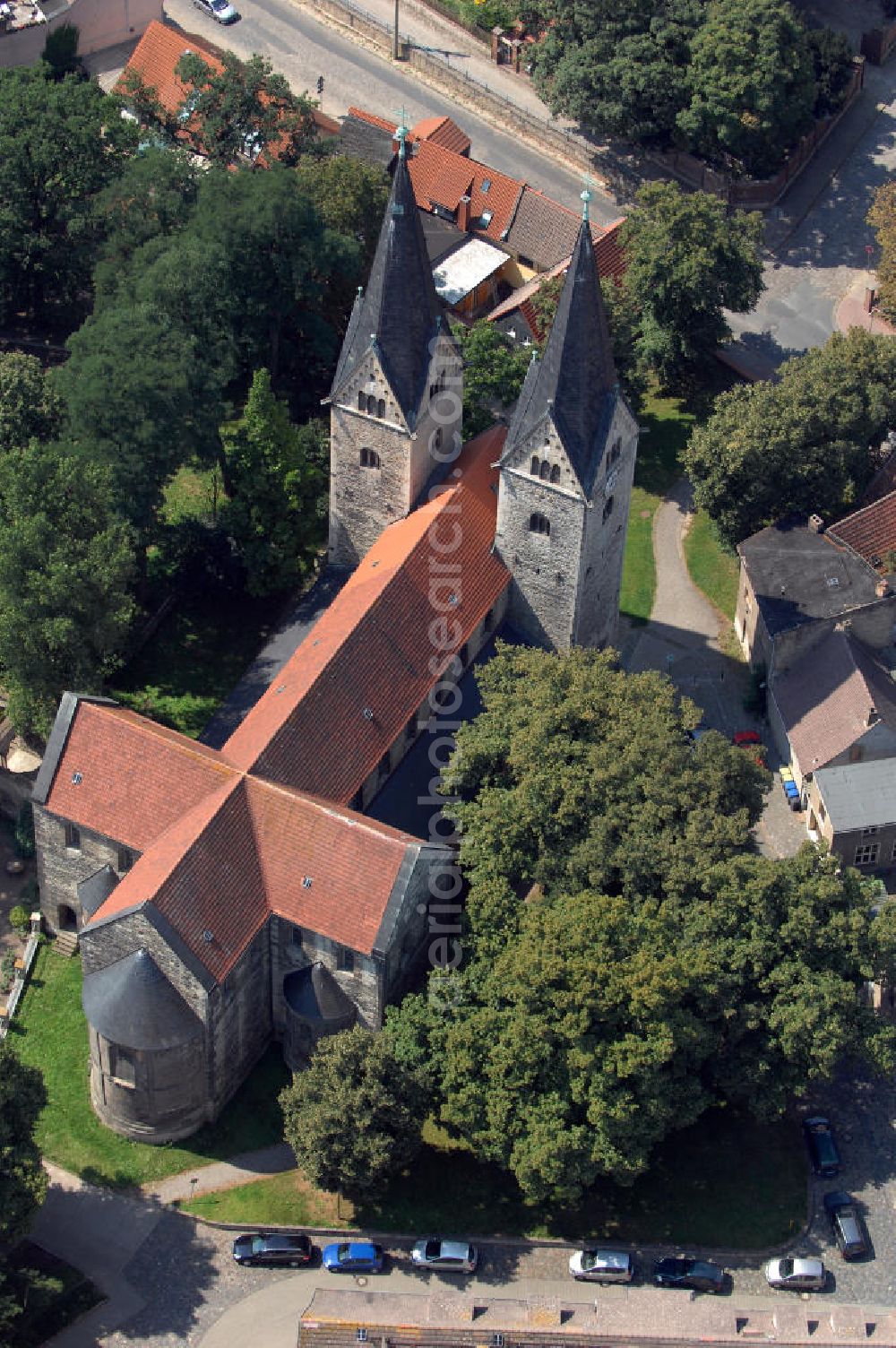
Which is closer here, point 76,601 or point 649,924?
point 649,924

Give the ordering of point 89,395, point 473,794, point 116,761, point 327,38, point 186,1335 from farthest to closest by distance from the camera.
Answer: point 327,38
point 89,395
point 473,794
point 116,761
point 186,1335

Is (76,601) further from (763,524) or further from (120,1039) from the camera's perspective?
(763,524)

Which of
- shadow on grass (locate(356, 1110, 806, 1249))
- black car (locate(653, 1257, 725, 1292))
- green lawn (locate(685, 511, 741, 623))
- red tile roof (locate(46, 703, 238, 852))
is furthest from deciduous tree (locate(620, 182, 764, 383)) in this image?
black car (locate(653, 1257, 725, 1292))

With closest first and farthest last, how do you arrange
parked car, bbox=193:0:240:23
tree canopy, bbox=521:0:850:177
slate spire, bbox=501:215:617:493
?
slate spire, bbox=501:215:617:493, tree canopy, bbox=521:0:850:177, parked car, bbox=193:0:240:23

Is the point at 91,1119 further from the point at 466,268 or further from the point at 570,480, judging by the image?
the point at 466,268

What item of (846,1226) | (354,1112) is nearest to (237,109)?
(354,1112)

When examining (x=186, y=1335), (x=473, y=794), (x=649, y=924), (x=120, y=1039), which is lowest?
(x=186, y=1335)

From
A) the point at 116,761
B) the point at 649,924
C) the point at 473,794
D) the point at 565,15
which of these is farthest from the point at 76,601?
the point at 565,15

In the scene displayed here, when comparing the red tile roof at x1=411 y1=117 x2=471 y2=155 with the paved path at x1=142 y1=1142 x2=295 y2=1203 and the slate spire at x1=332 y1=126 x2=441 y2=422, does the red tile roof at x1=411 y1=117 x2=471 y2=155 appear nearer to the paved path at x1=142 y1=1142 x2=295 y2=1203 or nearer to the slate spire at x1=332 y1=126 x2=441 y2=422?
the slate spire at x1=332 y1=126 x2=441 y2=422
